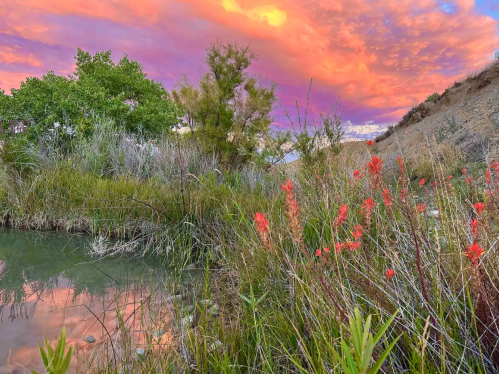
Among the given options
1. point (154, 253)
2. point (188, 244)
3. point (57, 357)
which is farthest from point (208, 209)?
point (57, 357)

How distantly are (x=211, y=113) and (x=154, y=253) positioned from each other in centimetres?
873

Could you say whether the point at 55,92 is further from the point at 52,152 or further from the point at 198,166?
the point at 198,166

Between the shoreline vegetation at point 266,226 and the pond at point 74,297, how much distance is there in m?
0.25

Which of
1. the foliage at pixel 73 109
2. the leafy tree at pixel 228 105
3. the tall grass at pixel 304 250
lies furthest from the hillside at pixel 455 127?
the foliage at pixel 73 109

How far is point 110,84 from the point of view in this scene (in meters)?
17.5

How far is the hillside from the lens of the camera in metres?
8.12

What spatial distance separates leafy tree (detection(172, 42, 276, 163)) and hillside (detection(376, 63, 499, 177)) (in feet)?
16.9

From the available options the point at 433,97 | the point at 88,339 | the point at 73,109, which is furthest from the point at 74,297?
the point at 433,97

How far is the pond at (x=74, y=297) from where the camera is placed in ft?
8.27

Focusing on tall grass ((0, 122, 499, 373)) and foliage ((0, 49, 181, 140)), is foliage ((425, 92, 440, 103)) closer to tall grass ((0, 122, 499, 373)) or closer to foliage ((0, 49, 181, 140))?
tall grass ((0, 122, 499, 373))

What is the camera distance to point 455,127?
38.4ft

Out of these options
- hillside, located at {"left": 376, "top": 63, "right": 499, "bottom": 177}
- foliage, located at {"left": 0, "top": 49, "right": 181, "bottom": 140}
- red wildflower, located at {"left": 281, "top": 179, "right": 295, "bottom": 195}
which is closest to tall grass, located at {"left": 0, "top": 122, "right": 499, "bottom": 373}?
red wildflower, located at {"left": 281, "top": 179, "right": 295, "bottom": 195}

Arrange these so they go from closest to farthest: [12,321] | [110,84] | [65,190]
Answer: [12,321]
[65,190]
[110,84]

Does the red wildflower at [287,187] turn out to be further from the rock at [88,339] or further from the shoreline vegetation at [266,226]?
the rock at [88,339]
